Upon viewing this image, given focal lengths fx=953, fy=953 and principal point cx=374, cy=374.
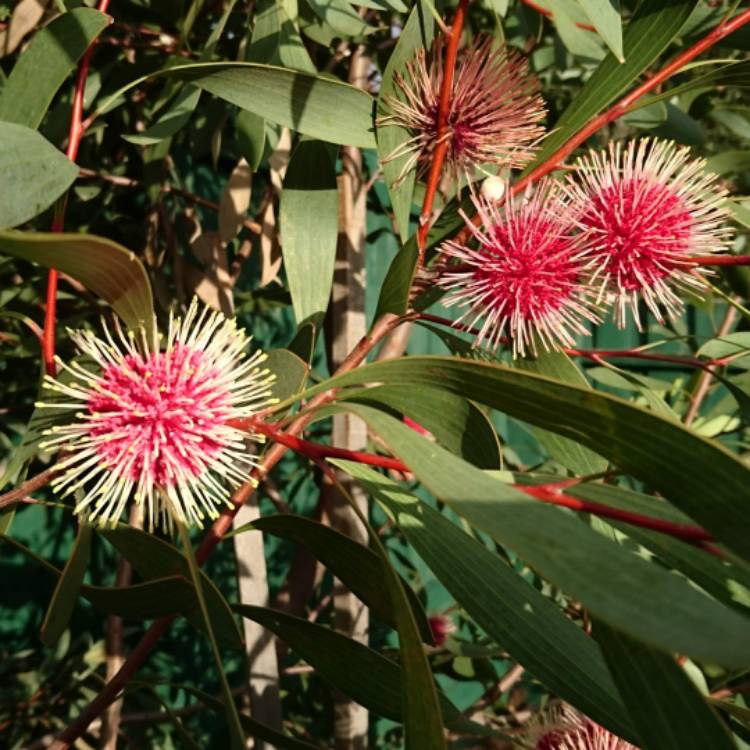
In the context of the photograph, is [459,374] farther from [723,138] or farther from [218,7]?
[723,138]

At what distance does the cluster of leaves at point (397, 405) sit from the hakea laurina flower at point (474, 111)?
3 cm

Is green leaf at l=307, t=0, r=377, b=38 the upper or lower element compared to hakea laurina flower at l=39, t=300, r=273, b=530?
upper

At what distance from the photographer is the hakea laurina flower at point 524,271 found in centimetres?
79

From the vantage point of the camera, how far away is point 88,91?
114 centimetres

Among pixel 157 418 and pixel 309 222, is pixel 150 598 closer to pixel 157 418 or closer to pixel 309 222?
pixel 157 418

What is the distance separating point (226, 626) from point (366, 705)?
139 mm

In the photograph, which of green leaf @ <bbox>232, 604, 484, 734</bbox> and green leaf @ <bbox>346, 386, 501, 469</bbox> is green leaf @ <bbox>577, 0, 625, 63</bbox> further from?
green leaf @ <bbox>232, 604, 484, 734</bbox>

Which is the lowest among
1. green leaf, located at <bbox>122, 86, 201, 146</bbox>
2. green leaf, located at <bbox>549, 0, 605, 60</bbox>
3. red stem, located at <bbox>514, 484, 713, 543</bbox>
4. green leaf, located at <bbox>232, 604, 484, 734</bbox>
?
green leaf, located at <bbox>232, 604, 484, 734</bbox>

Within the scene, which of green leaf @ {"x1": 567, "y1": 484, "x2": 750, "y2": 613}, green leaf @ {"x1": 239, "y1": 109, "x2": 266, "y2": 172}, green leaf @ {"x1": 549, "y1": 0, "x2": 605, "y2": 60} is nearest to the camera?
green leaf @ {"x1": 567, "y1": 484, "x2": 750, "y2": 613}

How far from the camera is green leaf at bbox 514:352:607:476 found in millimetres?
850

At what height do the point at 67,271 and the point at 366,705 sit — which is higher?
the point at 67,271

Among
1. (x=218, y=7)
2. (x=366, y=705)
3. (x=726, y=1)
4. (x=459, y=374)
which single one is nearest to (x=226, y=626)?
(x=366, y=705)

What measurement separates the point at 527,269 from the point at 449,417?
155 millimetres

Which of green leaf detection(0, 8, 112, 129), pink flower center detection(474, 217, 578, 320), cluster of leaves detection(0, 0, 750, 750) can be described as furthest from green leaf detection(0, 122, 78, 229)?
→ pink flower center detection(474, 217, 578, 320)
